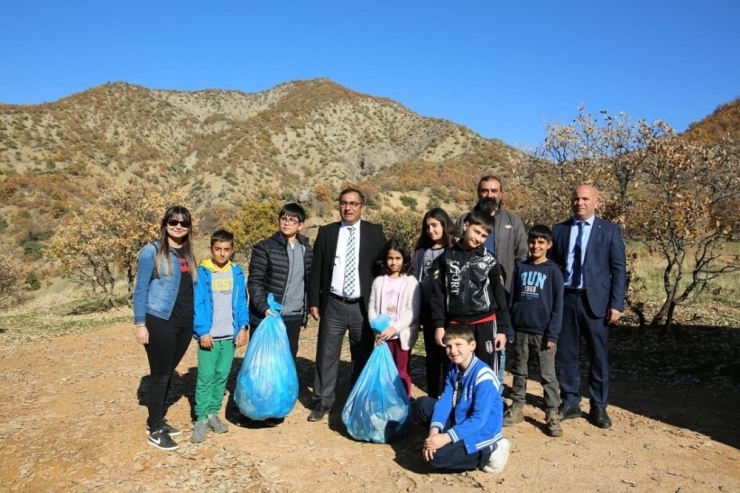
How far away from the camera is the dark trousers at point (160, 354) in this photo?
4.11 m

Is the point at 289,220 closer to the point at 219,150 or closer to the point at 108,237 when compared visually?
the point at 108,237

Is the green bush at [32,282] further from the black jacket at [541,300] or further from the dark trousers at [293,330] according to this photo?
the black jacket at [541,300]

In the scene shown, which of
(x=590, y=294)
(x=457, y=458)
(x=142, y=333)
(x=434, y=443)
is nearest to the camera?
(x=434, y=443)

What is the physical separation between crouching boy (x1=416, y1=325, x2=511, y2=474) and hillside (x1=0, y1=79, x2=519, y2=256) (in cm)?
2805

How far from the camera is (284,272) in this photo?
4.72m

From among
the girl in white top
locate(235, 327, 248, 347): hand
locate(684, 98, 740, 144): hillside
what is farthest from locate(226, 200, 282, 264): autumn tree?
locate(684, 98, 740, 144): hillside

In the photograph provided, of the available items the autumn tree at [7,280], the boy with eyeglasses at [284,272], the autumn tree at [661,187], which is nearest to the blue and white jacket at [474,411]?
the boy with eyeglasses at [284,272]

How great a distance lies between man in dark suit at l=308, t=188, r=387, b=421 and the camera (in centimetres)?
466

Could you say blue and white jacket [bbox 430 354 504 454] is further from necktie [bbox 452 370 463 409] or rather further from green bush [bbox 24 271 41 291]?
green bush [bbox 24 271 41 291]

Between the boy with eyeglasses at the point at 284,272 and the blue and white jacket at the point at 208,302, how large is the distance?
0.45 ft

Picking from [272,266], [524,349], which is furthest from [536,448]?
[272,266]

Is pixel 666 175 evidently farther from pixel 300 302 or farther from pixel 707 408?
pixel 300 302

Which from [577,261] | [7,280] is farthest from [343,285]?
[7,280]

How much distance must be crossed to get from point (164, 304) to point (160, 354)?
417 millimetres
